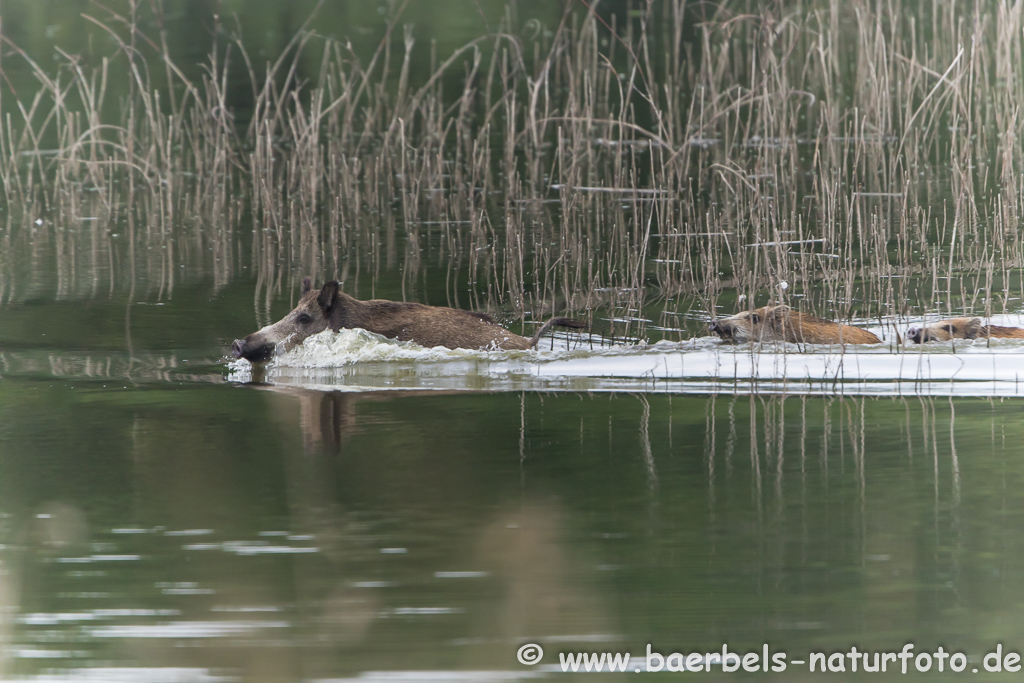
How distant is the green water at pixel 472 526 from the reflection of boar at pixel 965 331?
1.78 meters

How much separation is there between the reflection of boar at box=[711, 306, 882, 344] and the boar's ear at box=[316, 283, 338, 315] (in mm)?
2898

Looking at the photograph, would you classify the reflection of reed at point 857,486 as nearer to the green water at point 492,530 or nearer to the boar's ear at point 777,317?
the green water at point 492,530

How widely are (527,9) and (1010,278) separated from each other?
17.9 metres

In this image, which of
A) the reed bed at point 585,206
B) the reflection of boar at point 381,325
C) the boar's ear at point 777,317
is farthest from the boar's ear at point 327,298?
the boar's ear at point 777,317

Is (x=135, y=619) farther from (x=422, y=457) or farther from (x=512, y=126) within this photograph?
(x=512, y=126)

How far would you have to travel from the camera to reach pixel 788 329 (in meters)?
11.0

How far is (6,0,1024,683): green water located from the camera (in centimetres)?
534

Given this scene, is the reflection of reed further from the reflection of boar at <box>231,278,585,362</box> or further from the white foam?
the reflection of boar at <box>231,278,585,362</box>

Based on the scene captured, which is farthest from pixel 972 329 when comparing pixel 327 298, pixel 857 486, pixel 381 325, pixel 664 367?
pixel 327 298

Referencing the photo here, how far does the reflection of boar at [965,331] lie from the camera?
11.0 meters

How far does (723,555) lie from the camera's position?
20.4 feet

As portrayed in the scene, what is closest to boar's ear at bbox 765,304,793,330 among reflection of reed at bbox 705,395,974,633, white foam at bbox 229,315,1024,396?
white foam at bbox 229,315,1024,396

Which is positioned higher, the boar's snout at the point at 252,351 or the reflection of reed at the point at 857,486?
the boar's snout at the point at 252,351

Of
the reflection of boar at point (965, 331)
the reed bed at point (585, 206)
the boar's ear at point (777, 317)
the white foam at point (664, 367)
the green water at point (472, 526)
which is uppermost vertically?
the reed bed at point (585, 206)
